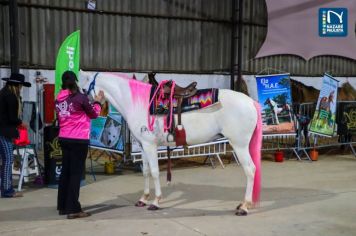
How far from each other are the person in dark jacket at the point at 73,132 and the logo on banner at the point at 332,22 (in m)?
12.0

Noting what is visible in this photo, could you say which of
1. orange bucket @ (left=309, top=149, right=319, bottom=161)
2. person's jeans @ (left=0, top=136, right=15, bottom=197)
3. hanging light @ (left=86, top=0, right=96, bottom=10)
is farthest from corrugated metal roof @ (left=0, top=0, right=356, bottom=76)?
person's jeans @ (left=0, top=136, right=15, bottom=197)

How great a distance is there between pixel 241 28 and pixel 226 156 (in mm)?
5091

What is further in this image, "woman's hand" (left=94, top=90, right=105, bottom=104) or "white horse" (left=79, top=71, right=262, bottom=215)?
"woman's hand" (left=94, top=90, right=105, bottom=104)

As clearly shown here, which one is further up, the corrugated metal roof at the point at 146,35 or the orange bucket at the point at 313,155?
the corrugated metal roof at the point at 146,35

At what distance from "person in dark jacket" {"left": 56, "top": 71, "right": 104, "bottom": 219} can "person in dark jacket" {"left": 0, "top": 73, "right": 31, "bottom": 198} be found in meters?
1.30

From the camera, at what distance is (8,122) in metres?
6.84

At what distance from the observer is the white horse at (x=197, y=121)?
6152 mm

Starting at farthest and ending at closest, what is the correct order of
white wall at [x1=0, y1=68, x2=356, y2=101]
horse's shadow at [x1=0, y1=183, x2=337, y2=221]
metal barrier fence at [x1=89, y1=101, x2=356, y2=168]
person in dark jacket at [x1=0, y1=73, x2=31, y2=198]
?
white wall at [x1=0, y1=68, x2=356, y2=101] < metal barrier fence at [x1=89, y1=101, x2=356, y2=168] < person in dark jacket at [x1=0, y1=73, x2=31, y2=198] < horse's shadow at [x1=0, y1=183, x2=337, y2=221]

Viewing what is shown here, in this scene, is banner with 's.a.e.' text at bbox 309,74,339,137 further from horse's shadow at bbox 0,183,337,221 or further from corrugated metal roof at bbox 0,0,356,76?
corrugated metal roof at bbox 0,0,356,76

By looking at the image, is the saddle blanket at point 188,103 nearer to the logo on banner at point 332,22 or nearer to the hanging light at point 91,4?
the hanging light at point 91,4

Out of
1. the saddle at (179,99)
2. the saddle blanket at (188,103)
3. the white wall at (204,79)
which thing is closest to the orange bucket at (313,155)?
the white wall at (204,79)

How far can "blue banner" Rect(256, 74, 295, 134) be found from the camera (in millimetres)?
10578

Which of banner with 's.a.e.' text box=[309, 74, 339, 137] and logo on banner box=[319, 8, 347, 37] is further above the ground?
logo on banner box=[319, 8, 347, 37]

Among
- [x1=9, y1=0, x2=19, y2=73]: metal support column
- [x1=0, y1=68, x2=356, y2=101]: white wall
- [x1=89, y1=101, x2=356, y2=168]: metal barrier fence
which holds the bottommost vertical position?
[x1=89, y1=101, x2=356, y2=168]: metal barrier fence
